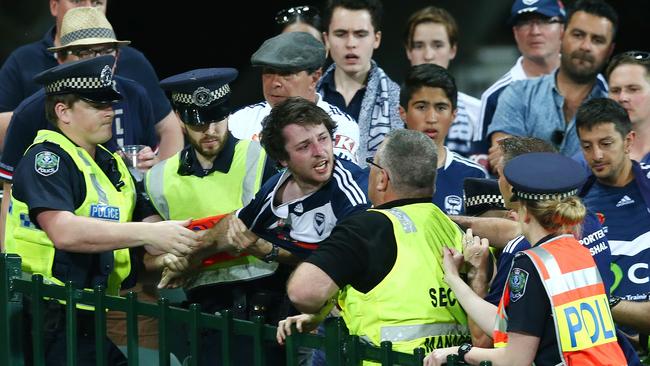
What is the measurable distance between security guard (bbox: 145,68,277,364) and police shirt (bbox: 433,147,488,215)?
0.98 metres

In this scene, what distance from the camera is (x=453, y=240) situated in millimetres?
4848

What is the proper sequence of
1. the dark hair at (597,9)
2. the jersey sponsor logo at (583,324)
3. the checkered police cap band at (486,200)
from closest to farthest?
the jersey sponsor logo at (583,324) → the checkered police cap band at (486,200) → the dark hair at (597,9)

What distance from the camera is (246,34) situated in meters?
9.48

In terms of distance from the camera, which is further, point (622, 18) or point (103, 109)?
point (622, 18)

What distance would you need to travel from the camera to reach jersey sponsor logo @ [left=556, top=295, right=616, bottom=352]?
4.19 meters

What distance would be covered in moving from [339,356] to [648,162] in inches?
110

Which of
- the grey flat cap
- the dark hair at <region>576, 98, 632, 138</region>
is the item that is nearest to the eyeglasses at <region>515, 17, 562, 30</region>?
the dark hair at <region>576, 98, 632, 138</region>

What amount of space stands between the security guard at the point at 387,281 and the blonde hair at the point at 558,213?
1.57 ft

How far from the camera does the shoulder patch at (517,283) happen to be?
4223 millimetres

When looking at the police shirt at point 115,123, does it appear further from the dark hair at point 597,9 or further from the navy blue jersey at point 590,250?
the dark hair at point 597,9

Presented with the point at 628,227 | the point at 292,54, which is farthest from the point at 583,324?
the point at 292,54

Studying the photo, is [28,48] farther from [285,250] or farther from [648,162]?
[648,162]

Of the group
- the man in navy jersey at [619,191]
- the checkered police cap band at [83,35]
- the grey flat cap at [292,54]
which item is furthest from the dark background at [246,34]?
the man in navy jersey at [619,191]

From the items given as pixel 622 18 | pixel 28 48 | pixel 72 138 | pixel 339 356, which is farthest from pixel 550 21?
pixel 339 356
